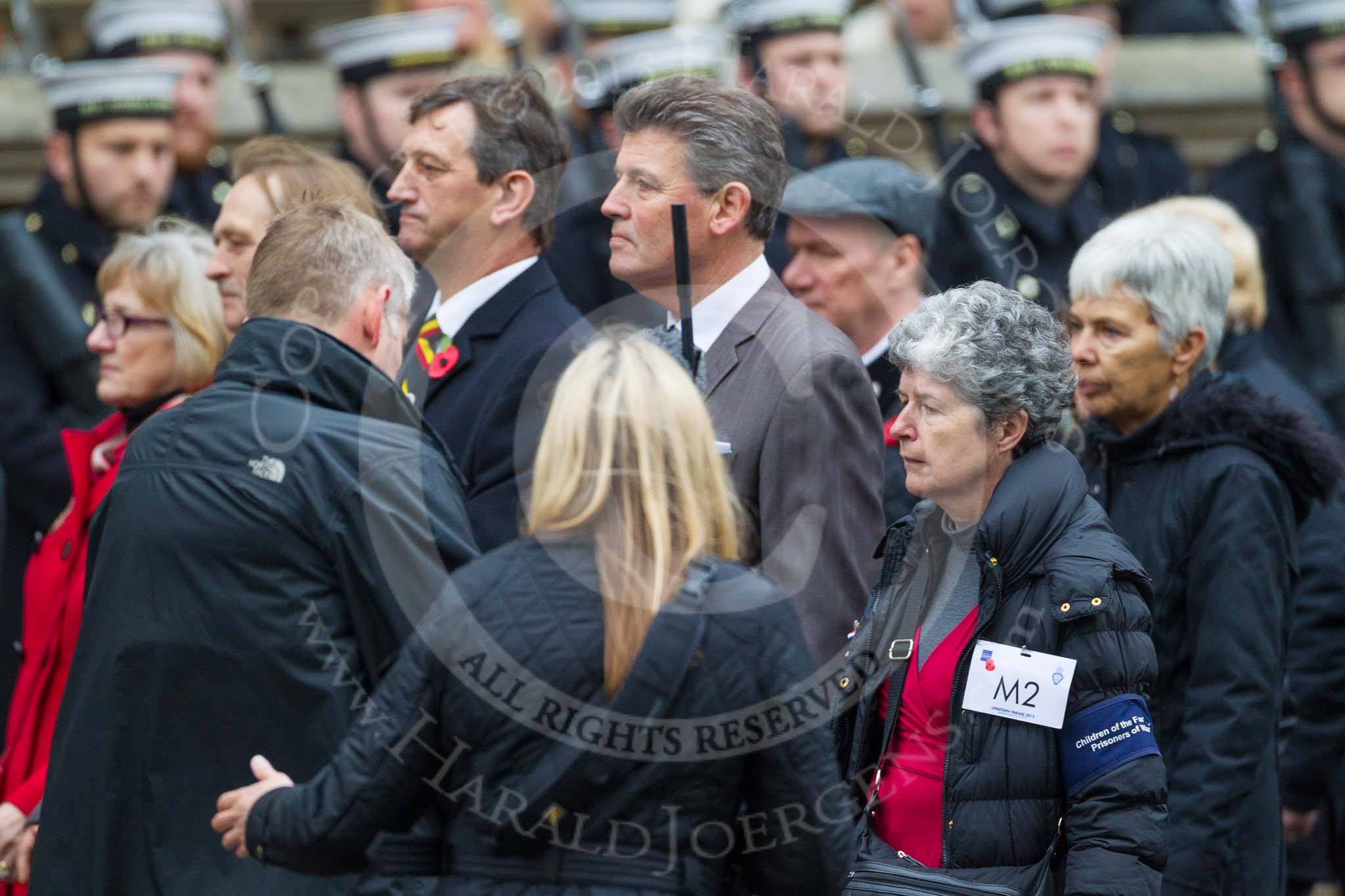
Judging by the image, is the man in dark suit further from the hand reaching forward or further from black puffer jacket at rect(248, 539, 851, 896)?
black puffer jacket at rect(248, 539, 851, 896)

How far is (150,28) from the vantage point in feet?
22.5

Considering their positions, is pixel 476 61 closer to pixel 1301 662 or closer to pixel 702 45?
pixel 702 45

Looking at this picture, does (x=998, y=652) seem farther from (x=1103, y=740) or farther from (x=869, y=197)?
(x=869, y=197)

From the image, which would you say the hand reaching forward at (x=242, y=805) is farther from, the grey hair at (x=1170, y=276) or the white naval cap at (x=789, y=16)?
the white naval cap at (x=789, y=16)

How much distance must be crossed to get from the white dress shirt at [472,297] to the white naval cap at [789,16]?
8.85 feet

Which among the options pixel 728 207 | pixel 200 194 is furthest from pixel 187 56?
pixel 728 207

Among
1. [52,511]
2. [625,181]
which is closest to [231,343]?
[625,181]

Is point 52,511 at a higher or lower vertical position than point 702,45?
lower

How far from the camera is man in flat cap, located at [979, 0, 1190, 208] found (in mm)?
6871

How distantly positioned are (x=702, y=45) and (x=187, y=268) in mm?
2726

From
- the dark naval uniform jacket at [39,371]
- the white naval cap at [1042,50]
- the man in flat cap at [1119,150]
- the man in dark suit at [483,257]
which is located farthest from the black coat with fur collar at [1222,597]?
the dark naval uniform jacket at [39,371]

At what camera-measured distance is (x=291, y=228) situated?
3561 mm

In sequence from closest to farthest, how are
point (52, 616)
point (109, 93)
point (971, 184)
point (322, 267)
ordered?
1. point (322, 267)
2. point (52, 616)
3. point (109, 93)
4. point (971, 184)

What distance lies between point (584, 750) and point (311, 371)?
114 cm
